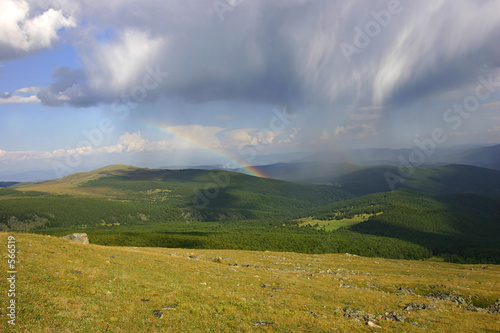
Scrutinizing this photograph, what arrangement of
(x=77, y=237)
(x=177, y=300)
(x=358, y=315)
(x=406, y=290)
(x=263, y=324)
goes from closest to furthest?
(x=263, y=324)
(x=177, y=300)
(x=358, y=315)
(x=406, y=290)
(x=77, y=237)

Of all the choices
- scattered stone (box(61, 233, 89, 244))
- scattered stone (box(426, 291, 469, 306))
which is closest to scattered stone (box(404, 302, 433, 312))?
scattered stone (box(426, 291, 469, 306))

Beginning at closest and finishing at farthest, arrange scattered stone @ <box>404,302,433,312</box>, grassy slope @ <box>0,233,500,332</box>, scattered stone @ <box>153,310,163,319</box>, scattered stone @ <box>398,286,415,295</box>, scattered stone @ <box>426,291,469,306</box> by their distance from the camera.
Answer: grassy slope @ <box>0,233,500,332</box> < scattered stone @ <box>153,310,163,319</box> < scattered stone @ <box>404,302,433,312</box> < scattered stone @ <box>426,291,469,306</box> < scattered stone @ <box>398,286,415,295</box>

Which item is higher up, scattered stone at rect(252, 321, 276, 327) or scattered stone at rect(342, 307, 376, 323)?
scattered stone at rect(252, 321, 276, 327)

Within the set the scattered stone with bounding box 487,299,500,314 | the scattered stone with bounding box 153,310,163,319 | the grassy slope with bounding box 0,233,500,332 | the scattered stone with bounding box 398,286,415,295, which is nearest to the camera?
the grassy slope with bounding box 0,233,500,332

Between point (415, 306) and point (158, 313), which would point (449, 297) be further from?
point (158, 313)

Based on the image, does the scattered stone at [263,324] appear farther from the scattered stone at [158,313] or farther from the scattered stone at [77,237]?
the scattered stone at [77,237]

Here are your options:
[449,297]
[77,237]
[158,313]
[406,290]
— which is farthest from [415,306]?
[77,237]

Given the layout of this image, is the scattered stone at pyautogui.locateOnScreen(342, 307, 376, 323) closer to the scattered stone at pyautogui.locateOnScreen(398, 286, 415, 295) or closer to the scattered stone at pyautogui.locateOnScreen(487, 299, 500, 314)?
the scattered stone at pyautogui.locateOnScreen(398, 286, 415, 295)

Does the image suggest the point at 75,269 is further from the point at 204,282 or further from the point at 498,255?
the point at 498,255

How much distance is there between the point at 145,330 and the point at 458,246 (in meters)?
210

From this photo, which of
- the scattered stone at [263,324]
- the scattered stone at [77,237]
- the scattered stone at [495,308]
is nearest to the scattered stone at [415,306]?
the scattered stone at [495,308]

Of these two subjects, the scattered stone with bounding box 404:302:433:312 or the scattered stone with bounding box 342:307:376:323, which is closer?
the scattered stone with bounding box 342:307:376:323

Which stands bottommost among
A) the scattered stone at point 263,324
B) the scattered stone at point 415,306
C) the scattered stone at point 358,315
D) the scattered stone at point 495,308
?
the scattered stone at point 495,308

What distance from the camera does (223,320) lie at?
21531 mm
